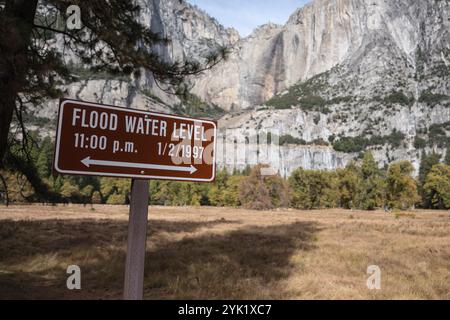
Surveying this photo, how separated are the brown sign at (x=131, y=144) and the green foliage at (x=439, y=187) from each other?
75806 mm

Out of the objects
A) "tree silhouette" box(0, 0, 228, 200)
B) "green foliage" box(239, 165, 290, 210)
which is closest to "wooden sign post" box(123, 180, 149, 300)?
"tree silhouette" box(0, 0, 228, 200)

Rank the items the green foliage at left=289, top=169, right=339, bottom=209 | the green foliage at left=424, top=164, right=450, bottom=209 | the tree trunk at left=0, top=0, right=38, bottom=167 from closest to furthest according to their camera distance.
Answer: the tree trunk at left=0, top=0, right=38, bottom=167
the green foliage at left=424, top=164, right=450, bottom=209
the green foliage at left=289, top=169, right=339, bottom=209

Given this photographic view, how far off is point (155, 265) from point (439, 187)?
237 feet

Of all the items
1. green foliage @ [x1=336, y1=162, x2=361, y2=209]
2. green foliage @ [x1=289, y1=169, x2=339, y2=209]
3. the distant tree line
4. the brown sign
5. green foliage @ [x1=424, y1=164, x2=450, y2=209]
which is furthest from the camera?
green foliage @ [x1=289, y1=169, x2=339, y2=209]

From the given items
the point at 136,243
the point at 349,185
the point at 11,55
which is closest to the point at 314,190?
the point at 349,185

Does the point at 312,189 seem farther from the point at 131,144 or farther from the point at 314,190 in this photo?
the point at 131,144

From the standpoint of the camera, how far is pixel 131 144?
10.9 feet

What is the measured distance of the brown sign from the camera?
10.1ft

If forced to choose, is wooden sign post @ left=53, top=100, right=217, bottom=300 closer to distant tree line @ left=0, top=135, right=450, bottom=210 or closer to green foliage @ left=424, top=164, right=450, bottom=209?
distant tree line @ left=0, top=135, right=450, bottom=210

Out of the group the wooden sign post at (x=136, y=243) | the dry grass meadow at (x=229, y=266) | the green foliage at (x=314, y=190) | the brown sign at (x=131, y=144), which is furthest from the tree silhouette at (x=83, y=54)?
the green foliage at (x=314, y=190)

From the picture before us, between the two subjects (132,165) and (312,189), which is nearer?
(132,165)

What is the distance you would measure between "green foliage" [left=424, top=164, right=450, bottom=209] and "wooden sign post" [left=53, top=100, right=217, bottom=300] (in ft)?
249

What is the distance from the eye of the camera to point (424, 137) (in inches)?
6742
